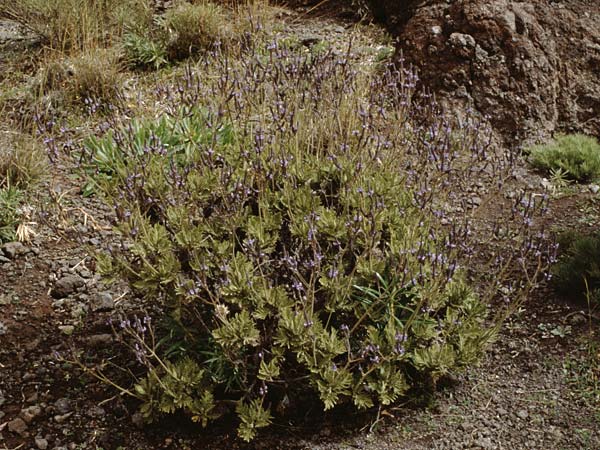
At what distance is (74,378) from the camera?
3711 mm

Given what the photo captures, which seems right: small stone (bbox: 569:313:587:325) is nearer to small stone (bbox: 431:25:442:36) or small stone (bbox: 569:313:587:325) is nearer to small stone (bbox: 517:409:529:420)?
small stone (bbox: 517:409:529:420)

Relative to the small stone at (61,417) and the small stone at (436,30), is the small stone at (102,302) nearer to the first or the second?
the small stone at (61,417)

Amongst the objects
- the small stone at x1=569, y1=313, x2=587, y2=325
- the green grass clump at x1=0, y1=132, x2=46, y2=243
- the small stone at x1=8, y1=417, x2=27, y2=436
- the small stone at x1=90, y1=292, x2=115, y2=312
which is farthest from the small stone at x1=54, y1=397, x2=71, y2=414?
the small stone at x1=569, y1=313, x2=587, y2=325

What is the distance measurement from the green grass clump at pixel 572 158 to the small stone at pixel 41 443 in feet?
12.1

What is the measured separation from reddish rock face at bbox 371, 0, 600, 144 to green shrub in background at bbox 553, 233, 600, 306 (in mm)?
1708

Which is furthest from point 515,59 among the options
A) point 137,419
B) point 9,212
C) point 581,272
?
point 137,419

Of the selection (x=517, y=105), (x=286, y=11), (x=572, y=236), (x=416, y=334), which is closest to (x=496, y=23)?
(x=517, y=105)

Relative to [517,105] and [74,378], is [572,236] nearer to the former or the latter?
[517,105]

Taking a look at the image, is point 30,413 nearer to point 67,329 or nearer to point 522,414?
point 67,329

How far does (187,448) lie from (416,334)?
1.09m

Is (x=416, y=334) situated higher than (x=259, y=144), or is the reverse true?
(x=259, y=144)

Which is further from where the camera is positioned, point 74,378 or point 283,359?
point 74,378

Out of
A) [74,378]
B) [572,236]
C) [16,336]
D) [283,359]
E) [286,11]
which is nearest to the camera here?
[283,359]

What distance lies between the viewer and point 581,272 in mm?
4023
